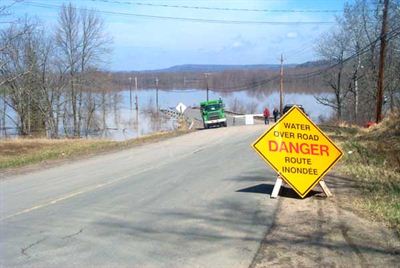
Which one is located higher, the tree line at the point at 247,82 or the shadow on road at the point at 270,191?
the tree line at the point at 247,82

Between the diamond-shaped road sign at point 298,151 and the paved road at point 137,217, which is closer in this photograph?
the paved road at point 137,217

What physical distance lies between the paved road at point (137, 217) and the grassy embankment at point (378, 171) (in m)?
1.90

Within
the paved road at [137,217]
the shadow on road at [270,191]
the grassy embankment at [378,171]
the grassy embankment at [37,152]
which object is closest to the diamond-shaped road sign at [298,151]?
the shadow on road at [270,191]

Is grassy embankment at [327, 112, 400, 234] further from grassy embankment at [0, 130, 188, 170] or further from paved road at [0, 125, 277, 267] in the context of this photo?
grassy embankment at [0, 130, 188, 170]

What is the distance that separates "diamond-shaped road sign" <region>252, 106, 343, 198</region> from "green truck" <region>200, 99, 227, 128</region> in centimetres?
4180

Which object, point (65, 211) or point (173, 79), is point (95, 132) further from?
point (173, 79)

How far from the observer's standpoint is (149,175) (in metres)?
15.5

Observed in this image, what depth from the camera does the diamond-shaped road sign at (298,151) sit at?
11.0 metres

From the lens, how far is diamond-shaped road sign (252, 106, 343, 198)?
10992 mm

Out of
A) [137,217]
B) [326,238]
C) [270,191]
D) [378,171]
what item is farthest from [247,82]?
[326,238]

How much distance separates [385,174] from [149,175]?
6.24 meters

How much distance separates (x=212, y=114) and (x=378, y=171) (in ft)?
126

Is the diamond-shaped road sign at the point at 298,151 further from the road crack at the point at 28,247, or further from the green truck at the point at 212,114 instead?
the green truck at the point at 212,114

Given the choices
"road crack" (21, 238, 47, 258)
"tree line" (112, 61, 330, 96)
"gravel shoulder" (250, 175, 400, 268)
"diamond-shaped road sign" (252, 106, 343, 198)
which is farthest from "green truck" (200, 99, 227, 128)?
"tree line" (112, 61, 330, 96)
